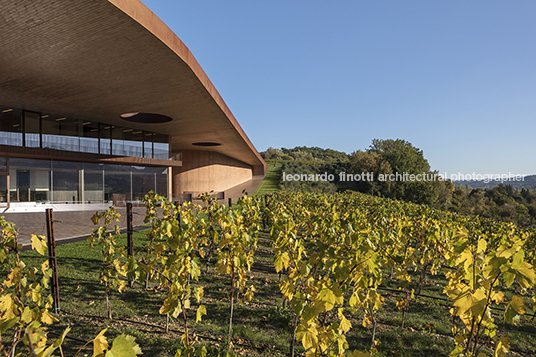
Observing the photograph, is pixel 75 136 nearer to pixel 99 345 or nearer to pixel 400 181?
pixel 99 345

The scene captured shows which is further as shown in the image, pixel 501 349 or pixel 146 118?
pixel 146 118

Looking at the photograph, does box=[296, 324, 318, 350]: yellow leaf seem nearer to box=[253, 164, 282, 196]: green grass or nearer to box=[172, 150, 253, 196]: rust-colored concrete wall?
box=[172, 150, 253, 196]: rust-colored concrete wall

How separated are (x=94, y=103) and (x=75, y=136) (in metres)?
4.42

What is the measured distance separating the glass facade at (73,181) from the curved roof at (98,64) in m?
3.20

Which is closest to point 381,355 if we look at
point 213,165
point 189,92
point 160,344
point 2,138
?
point 160,344

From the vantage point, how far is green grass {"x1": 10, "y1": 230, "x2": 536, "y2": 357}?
3570mm

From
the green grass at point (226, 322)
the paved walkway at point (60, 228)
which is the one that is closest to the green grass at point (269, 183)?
the paved walkway at point (60, 228)

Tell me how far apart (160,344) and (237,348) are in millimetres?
941

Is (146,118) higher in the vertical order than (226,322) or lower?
higher

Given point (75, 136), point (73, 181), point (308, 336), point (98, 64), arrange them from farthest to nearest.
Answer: point (73, 181) < point (75, 136) < point (98, 64) < point (308, 336)

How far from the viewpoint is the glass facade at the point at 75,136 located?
45.0 feet

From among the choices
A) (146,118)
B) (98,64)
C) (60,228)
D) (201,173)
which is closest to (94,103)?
→ (146,118)

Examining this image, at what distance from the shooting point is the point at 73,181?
53.2ft

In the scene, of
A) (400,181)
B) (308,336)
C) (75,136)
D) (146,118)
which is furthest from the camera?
(400,181)
